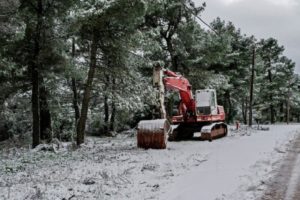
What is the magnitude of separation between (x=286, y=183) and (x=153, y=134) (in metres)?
9.35

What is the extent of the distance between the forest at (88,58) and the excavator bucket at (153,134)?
2151 millimetres

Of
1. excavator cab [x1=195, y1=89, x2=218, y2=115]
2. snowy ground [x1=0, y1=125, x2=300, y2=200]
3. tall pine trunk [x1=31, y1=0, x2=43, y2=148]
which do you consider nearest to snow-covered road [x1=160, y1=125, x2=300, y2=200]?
snowy ground [x1=0, y1=125, x2=300, y2=200]

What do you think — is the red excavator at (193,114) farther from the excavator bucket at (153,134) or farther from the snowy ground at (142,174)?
the snowy ground at (142,174)

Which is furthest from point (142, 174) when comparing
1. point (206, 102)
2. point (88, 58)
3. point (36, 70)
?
point (88, 58)

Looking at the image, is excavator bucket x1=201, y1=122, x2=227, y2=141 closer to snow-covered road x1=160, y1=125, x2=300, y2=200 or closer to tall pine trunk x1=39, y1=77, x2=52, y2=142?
snow-covered road x1=160, y1=125, x2=300, y2=200

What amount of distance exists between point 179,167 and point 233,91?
1844 inches

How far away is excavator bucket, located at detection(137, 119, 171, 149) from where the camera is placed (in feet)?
66.5

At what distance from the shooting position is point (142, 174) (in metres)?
13.2

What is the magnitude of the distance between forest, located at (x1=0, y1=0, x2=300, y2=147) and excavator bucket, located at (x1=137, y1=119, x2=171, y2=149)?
2151 millimetres

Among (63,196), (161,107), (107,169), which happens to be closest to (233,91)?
(161,107)

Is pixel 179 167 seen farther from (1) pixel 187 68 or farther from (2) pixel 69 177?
(1) pixel 187 68

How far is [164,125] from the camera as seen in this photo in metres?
20.3

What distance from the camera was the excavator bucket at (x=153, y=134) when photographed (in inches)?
798

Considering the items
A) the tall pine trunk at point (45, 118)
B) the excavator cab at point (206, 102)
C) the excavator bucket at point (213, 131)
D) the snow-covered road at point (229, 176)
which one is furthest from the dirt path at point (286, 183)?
the tall pine trunk at point (45, 118)
